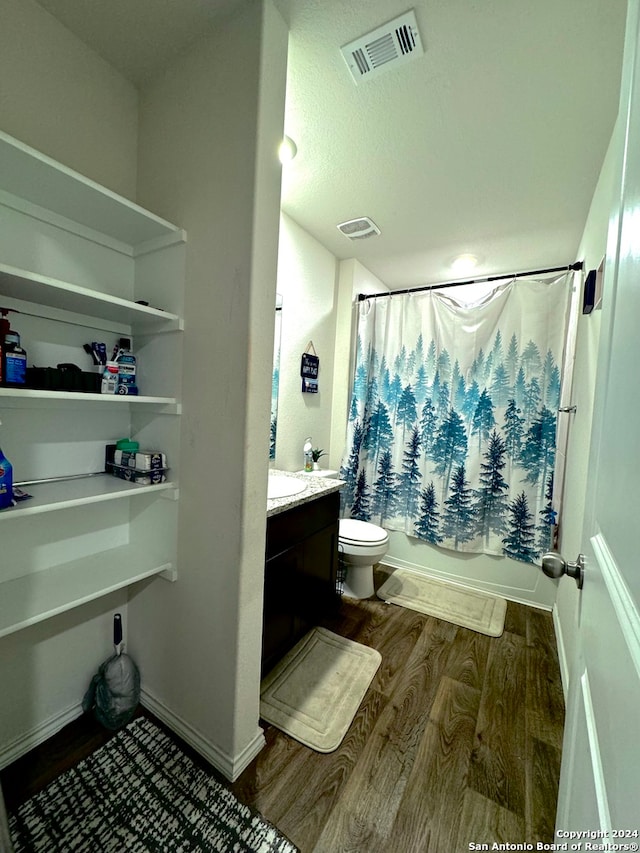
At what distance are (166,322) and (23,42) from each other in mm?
899

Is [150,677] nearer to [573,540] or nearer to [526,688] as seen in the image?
[526,688]

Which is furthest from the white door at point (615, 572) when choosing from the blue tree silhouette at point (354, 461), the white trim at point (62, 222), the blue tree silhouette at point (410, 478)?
the blue tree silhouette at point (354, 461)

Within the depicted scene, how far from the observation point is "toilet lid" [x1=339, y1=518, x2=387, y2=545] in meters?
2.05

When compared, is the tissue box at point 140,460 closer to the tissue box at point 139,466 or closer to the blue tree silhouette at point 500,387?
the tissue box at point 139,466

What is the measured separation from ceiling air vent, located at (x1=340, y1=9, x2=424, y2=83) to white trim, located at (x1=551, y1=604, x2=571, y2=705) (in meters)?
2.50

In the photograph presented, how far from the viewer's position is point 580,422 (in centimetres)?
172

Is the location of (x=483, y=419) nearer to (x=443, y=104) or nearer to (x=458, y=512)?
(x=458, y=512)

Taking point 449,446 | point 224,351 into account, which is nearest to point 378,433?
point 449,446

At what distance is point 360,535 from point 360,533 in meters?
0.03

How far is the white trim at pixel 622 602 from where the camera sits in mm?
375

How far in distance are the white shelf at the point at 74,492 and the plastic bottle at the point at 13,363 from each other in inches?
13.3

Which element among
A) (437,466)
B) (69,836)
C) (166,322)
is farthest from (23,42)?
(437,466)

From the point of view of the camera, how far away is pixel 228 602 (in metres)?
1.09

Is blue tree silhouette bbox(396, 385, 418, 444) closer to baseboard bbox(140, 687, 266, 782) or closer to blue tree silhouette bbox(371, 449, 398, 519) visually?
blue tree silhouette bbox(371, 449, 398, 519)
